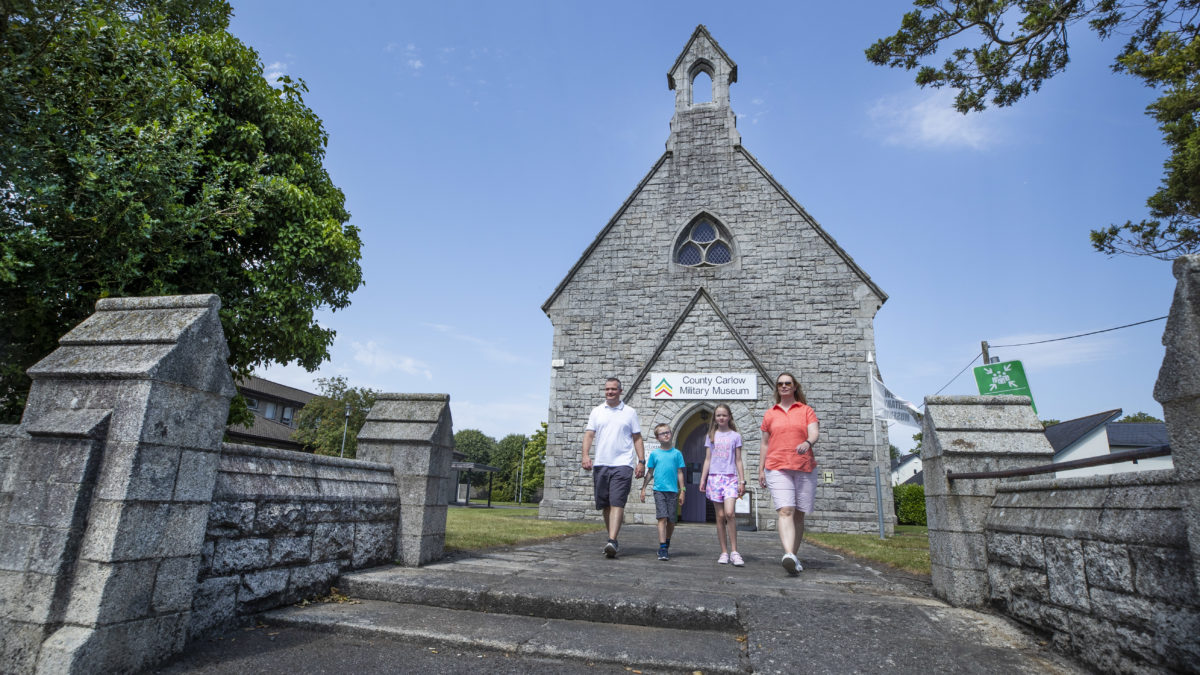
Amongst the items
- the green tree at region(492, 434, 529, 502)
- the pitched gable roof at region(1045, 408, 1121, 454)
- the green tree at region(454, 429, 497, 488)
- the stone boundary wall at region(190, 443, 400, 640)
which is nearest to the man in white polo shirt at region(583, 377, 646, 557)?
the stone boundary wall at region(190, 443, 400, 640)

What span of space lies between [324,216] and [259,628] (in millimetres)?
10905

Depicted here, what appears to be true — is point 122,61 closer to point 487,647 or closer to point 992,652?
point 487,647

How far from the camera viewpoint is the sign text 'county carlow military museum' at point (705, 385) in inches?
550

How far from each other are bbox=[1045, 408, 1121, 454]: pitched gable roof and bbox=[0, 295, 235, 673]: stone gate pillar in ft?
132

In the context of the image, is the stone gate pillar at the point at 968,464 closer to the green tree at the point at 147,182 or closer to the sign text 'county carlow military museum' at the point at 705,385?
the sign text 'county carlow military museum' at the point at 705,385

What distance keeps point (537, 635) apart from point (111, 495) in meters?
2.28

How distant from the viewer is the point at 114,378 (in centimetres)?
292

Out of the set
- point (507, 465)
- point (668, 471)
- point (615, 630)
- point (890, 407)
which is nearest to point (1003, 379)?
point (890, 407)

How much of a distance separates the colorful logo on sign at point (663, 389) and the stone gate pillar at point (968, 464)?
9783mm

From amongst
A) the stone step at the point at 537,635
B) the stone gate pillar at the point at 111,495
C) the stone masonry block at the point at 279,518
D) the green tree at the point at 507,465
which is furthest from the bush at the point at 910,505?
the green tree at the point at 507,465

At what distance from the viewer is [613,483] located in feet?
20.5

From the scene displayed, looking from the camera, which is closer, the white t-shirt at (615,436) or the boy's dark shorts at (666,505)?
the white t-shirt at (615,436)

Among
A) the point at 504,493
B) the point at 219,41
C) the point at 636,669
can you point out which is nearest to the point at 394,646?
the point at 636,669

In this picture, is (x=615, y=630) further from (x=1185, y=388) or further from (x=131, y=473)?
(x=1185, y=388)
